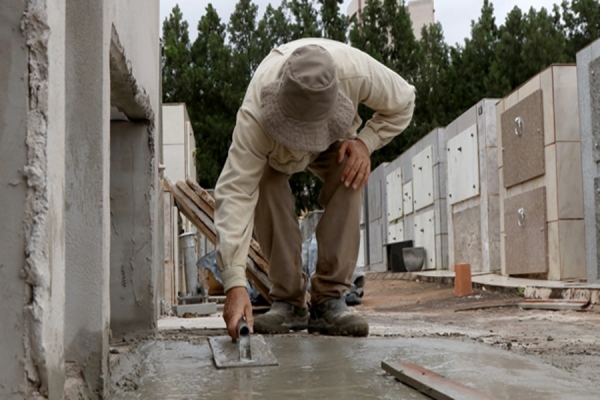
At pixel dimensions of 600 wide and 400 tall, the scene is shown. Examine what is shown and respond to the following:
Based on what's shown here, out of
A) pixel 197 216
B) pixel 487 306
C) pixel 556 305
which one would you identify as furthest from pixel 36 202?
pixel 487 306

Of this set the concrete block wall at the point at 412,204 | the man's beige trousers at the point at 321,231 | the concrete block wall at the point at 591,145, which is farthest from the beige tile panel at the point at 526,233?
the man's beige trousers at the point at 321,231

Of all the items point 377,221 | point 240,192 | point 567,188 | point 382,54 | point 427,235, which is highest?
point 382,54

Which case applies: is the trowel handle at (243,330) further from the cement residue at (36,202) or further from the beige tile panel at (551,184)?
the beige tile panel at (551,184)

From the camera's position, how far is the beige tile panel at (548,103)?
28.4 ft

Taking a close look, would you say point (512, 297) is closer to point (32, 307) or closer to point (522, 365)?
point (522, 365)

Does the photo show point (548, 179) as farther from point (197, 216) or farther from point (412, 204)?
point (412, 204)

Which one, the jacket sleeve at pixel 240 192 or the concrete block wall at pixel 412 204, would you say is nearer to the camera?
the jacket sleeve at pixel 240 192

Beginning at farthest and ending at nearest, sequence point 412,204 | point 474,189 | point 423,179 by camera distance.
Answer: point 412,204 < point 423,179 < point 474,189

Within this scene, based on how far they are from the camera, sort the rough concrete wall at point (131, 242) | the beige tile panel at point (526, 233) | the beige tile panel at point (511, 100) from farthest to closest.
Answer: the beige tile panel at point (511, 100) → the beige tile panel at point (526, 233) → the rough concrete wall at point (131, 242)

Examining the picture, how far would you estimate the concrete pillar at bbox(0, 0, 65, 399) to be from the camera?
145 centimetres

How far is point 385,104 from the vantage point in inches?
133

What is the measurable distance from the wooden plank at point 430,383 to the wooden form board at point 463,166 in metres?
9.90

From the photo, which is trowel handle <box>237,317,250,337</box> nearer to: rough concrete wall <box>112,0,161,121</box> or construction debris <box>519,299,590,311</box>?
rough concrete wall <box>112,0,161,121</box>

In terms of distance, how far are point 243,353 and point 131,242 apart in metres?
0.98
